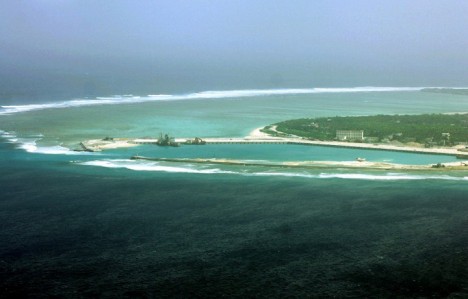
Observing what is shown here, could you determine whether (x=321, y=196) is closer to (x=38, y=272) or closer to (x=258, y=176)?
(x=258, y=176)

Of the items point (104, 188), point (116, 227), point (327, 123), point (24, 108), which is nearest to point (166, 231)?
point (116, 227)

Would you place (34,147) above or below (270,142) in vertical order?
above

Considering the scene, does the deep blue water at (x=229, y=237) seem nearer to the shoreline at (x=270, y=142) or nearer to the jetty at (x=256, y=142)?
the shoreline at (x=270, y=142)

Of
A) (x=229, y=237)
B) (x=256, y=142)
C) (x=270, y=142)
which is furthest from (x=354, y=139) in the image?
(x=229, y=237)

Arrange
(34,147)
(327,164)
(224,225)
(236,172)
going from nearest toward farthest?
1. (224,225)
2. (236,172)
3. (327,164)
4. (34,147)

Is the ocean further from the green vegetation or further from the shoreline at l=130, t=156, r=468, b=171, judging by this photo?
the green vegetation

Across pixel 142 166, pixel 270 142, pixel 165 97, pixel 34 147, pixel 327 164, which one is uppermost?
pixel 165 97

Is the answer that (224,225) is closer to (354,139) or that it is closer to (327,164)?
(327,164)
